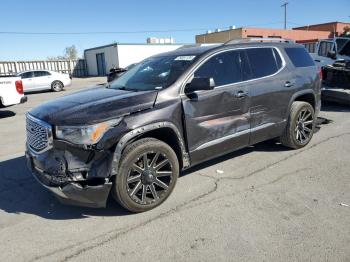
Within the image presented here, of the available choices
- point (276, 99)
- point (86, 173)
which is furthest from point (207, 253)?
point (276, 99)

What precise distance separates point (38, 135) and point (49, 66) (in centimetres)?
3748

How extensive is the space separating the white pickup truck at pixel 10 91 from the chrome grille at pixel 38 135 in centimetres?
817

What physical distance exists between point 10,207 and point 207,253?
2647 mm

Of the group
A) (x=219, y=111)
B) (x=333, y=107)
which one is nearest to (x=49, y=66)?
(x=333, y=107)

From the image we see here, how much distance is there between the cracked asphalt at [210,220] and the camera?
3.32 meters

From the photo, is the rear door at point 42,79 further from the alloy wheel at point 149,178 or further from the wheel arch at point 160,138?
the alloy wheel at point 149,178

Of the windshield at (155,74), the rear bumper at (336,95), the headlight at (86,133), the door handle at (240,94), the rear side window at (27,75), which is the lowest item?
the rear bumper at (336,95)

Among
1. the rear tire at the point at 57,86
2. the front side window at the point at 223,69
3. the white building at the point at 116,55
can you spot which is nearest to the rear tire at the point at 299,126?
the front side window at the point at 223,69

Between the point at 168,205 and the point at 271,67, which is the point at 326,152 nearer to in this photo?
the point at 271,67

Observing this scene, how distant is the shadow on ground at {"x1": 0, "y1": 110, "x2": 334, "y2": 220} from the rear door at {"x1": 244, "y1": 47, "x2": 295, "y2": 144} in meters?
0.79

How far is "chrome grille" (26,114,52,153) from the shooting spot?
394cm

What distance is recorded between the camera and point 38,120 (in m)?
4.12

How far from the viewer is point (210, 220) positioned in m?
3.88

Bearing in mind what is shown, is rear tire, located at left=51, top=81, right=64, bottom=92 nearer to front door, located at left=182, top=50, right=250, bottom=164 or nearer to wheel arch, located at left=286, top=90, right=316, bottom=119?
wheel arch, located at left=286, top=90, right=316, bottom=119
